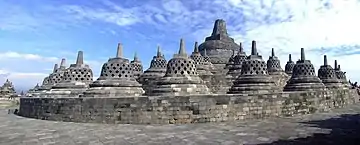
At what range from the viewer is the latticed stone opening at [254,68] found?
572 inches

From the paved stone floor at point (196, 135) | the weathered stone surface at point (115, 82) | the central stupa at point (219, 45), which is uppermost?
the central stupa at point (219, 45)

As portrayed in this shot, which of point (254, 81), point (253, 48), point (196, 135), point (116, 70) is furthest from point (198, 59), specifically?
point (196, 135)

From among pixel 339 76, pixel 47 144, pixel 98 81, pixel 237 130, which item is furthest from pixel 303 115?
pixel 339 76

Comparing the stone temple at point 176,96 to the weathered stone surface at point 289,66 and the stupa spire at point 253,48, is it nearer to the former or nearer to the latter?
the stupa spire at point 253,48

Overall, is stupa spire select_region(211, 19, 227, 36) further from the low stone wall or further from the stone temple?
the low stone wall

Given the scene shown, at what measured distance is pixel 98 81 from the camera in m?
12.2

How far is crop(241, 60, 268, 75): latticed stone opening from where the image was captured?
14531 mm

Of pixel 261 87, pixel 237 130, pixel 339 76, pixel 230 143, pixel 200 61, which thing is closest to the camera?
pixel 230 143

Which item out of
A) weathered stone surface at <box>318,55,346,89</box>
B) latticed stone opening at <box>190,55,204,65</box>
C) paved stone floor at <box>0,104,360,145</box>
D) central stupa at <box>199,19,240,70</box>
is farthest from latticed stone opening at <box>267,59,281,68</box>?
paved stone floor at <box>0,104,360,145</box>

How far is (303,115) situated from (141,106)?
658cm

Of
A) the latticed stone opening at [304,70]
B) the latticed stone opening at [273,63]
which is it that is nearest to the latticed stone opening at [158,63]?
the latticed stone opening at [304,70]

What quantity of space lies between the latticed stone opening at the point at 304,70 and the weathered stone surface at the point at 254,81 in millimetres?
2732

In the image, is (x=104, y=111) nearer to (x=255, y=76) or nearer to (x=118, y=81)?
(x=118, y=81)

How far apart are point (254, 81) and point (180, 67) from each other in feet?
12.3
